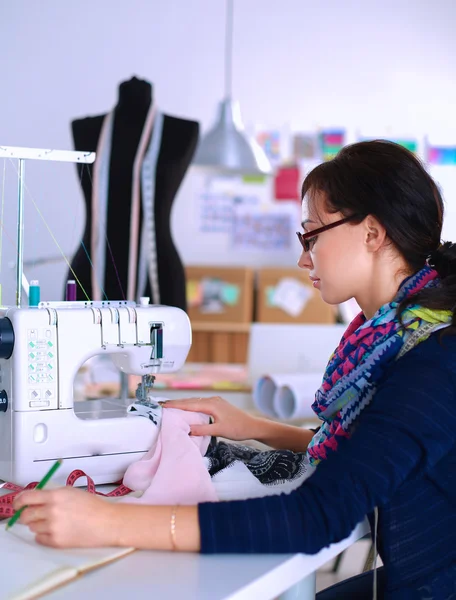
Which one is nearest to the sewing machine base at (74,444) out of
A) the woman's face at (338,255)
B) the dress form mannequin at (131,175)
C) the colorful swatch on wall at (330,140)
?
the woman's face at (338,255)

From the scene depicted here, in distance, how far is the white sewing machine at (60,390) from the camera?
4.47 ft

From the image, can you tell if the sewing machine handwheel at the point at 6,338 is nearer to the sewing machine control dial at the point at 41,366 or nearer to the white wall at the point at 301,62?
the sewing machine control dial at the point at 41,366

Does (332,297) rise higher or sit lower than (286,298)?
higher

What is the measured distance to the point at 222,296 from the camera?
210 inches

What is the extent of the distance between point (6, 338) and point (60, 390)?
0.14 meters

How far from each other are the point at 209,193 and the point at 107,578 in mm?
5052

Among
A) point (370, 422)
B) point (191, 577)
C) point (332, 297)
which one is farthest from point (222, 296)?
point (191, 577)

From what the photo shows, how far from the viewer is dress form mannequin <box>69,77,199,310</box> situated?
3059 millimetres

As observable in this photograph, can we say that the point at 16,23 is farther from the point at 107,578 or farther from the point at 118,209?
the point at 107,578

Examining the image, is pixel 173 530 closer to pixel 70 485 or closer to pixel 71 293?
pixel 70 485

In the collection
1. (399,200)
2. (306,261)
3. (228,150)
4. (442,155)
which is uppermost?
(442,155)

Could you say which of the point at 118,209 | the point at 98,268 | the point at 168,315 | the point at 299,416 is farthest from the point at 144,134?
the point at 168,315

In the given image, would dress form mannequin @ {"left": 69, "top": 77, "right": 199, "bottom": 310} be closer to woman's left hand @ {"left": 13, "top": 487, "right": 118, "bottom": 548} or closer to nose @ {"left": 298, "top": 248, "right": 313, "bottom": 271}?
nose @ {"left": 298, "top": 248, "right": 313, "bottom": 271}

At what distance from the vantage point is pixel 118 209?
307 centimetres
